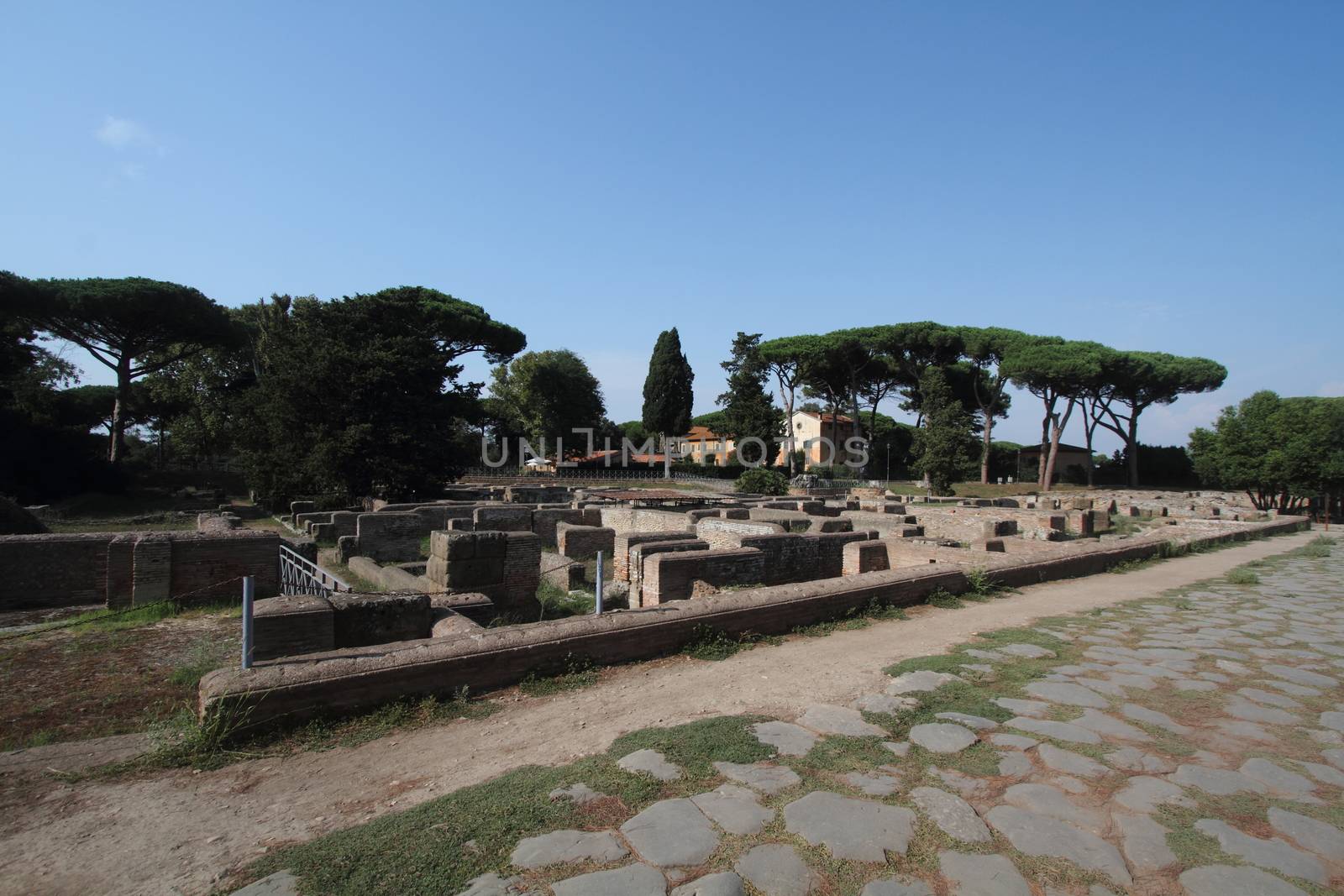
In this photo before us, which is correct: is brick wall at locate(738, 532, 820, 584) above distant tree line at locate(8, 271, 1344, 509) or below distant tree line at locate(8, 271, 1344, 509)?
below

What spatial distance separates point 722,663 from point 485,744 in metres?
1.89

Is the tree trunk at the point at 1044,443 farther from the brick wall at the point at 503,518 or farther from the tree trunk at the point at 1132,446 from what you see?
the brick wall at the point at 503,518

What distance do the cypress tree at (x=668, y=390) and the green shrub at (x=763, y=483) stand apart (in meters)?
19.5

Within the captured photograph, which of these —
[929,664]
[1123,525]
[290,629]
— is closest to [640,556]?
[929,664]

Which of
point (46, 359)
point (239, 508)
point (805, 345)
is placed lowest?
point (239, 508)

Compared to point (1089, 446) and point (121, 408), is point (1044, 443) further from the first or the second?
point (121, 408)

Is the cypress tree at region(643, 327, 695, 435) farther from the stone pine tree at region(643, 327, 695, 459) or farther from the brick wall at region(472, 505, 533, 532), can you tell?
the brick wall at region(472, 505, 533, 532)

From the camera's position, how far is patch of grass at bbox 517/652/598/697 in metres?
3.94

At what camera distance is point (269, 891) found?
1.98 meters

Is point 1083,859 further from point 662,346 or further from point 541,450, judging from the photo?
point 662,346

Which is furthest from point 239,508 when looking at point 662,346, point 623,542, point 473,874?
point 662,346

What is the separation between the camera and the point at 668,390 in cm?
4966

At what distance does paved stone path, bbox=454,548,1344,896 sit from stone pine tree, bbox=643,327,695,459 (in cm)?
4562

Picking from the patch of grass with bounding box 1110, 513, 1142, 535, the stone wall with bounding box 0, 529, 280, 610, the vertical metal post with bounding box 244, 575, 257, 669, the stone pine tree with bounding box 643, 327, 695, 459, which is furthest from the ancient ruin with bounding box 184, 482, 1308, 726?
the stone pine tree with bounding box 643, 327, 695, 459
